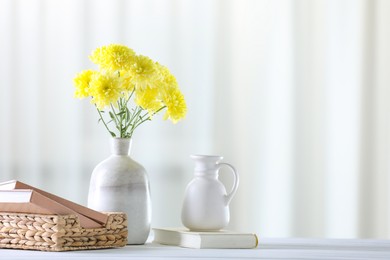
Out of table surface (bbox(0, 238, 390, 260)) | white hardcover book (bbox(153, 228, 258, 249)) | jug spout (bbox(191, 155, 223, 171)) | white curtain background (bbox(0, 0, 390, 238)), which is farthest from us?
white curtain background (bbox(0, 0, 390, 238))

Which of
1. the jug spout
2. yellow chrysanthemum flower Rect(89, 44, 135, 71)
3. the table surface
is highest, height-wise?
yellow chrysanthemum flower Rect(89, 44, 135, 71)

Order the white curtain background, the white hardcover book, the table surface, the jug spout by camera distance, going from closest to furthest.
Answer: the table surface, the white hardcover book, the jug spout, the white curtain background

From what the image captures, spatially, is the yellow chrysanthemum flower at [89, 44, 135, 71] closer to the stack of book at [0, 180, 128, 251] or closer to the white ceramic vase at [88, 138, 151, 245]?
the white ceramic vase at [88, 138, 151, 245]

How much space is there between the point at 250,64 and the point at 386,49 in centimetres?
53

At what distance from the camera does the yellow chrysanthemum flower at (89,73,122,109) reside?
1.60 metres

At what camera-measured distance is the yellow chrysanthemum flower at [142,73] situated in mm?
1626

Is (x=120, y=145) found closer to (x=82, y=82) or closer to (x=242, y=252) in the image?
(x=82, y=82)

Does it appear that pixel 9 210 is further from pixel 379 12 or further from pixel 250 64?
pixel 379 12

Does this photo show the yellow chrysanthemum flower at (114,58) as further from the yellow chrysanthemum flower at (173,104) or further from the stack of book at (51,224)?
the stack of book at (51,224)

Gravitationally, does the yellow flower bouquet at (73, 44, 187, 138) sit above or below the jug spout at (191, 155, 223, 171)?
above

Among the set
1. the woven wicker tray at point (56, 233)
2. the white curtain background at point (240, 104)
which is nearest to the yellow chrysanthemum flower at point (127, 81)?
the woven wicker tray at point (56, 233)

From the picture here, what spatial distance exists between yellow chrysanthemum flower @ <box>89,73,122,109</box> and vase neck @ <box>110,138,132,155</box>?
0.30 feet

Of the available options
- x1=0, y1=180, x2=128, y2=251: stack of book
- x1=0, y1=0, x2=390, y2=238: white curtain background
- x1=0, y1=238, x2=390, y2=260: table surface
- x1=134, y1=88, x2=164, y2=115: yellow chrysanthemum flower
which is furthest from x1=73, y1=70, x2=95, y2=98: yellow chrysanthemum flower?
x1=0, y1=0, x2=390, y2=238: white curtain background

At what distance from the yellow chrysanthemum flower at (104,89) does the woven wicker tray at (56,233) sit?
0.74ft
